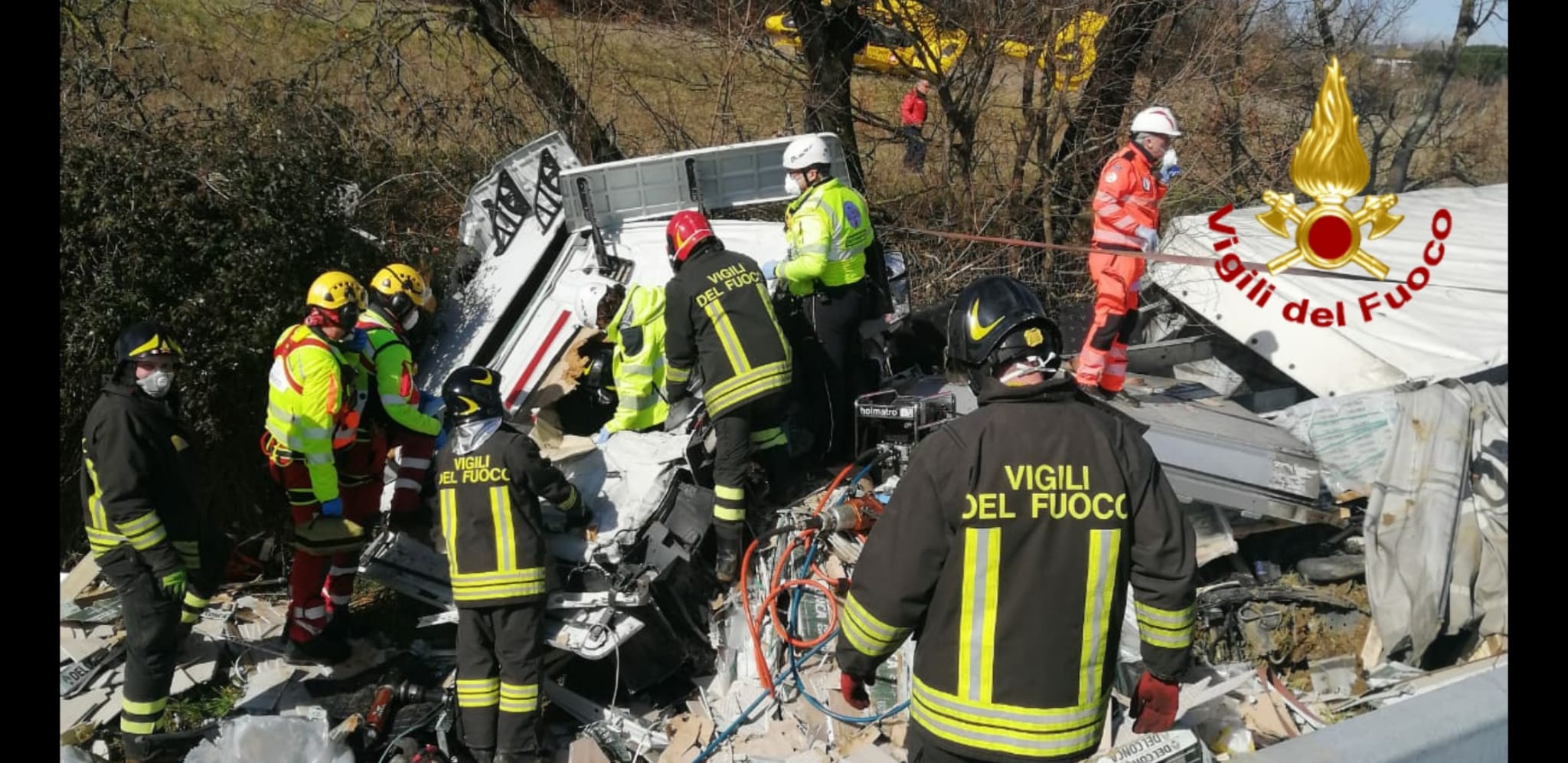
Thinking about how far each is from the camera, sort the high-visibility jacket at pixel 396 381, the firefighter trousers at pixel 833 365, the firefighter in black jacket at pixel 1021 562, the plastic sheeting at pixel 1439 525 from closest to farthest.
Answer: the firefighter in black jacket at pixel 1021 562
the plastic sheeting at pixel 1439 525
the high-visibility jacket at pixel 396 381
the firefighter trousers at pixel 833 365

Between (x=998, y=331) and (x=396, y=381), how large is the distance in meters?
3.73

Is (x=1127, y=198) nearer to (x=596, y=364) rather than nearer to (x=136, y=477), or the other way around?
(x=596, y=364)

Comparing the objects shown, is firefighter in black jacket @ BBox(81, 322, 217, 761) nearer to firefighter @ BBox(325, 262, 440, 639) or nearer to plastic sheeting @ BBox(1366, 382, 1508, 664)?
firefighter @ BBox(325, 262, 440, 639)

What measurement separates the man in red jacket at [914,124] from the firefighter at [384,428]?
4623mm

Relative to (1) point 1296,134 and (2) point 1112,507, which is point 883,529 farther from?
(1) point 1296,134

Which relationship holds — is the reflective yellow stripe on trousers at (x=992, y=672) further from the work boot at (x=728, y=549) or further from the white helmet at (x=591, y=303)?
the white helmet at (x=591, y=303)

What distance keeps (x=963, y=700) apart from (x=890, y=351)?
3686 millimetres

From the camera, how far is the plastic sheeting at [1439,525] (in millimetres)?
4879

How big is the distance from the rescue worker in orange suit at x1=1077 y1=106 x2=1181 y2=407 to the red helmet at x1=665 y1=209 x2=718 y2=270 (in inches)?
93.6

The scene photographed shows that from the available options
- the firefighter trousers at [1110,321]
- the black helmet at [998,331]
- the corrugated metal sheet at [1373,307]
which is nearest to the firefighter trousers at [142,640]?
the black helmet at [998,331]

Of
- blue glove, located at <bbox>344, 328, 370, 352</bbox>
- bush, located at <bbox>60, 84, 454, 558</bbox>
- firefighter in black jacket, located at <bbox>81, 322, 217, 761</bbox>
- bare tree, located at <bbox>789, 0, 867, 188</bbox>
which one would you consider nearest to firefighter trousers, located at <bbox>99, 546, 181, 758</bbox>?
firefighter in black jacket, located at <bbox>81, 322, 217, 761</bbox>

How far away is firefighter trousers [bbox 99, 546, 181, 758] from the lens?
14.9 ft

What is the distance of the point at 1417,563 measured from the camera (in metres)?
4.90
